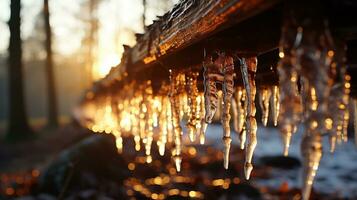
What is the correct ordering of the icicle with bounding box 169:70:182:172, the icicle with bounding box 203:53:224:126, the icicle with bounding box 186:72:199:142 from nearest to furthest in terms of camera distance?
the icicle with bounding box 203:53:224:126 → the icicle with bounding box 186:72:199:142 → the icicle with bounding box 169:70:182:172

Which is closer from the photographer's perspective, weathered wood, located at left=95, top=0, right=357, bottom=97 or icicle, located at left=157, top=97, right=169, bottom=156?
weathered wood, located at left=95, top=0, right=357, bottom=97

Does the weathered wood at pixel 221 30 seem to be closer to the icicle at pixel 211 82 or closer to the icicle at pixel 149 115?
the icicle at pixel 211 82

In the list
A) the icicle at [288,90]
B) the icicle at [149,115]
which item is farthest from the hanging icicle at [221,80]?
the icicle at [149,115]

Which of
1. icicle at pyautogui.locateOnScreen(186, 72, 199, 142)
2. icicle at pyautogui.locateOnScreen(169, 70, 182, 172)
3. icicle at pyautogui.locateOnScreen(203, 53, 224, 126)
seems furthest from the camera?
icicle at pyautogui.locateOnScreen(169, 70, 182, 172)

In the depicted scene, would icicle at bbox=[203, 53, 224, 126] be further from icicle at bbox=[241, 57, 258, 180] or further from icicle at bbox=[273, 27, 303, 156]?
icicle at bbox=[273, 27, 303, 156]

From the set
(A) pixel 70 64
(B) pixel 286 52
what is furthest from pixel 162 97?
(A) pixel 70 64

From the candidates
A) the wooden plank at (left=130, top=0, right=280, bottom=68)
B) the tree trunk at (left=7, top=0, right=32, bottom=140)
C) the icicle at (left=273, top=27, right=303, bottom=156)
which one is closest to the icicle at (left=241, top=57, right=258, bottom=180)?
the wooden plank at (left=130, top=0, right=280, bottom=68)

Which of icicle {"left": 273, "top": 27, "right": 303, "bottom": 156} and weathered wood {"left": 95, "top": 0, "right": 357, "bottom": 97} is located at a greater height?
weathered wood {"left": 95, "top": 0, "right": 357, "bottom": 97}

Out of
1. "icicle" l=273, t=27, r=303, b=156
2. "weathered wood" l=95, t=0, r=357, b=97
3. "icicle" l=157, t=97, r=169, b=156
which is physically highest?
"weathered wood" l=95, t=0, r=357, b=97
